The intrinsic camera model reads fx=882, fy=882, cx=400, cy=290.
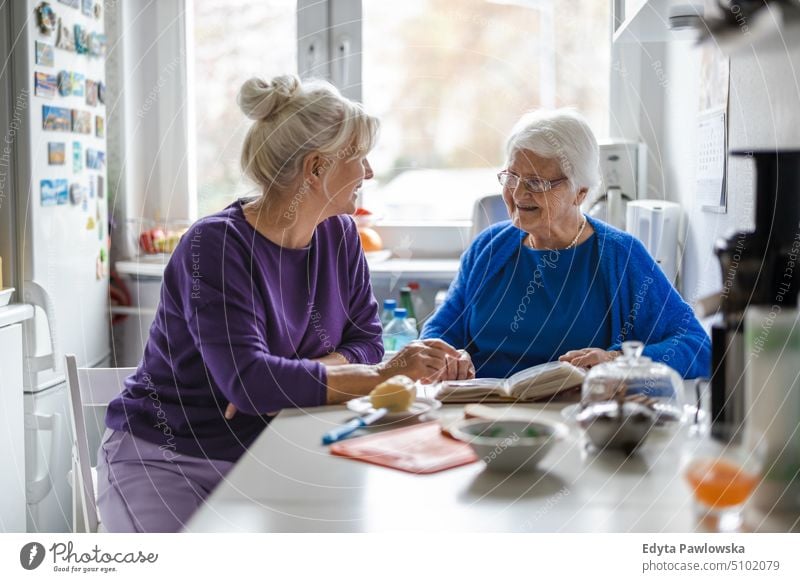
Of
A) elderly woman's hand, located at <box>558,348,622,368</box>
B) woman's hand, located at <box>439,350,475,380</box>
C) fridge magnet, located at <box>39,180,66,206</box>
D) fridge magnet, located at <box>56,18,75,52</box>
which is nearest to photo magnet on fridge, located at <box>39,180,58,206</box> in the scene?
fridge magnet, located at <box>39,180,66,206</box>

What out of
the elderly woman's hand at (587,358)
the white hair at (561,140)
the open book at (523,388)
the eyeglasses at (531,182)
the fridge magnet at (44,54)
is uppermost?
the fridge magnet at (44,54)

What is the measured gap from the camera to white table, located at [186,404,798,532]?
695 millimetres

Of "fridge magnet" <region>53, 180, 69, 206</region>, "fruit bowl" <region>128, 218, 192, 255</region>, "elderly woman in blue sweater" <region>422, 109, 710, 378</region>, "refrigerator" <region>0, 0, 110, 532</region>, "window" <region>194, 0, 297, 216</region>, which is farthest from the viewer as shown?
"fruit bowl" <region>128, 218, 192, 255</region>

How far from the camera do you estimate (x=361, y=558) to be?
2.79 ft

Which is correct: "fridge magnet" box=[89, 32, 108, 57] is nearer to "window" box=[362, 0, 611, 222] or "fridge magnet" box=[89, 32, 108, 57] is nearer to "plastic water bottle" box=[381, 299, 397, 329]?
"window" box=[362, 0, 611, 222]

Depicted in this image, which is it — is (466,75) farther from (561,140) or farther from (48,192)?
(48,192)

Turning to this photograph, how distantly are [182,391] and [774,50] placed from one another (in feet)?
2.62

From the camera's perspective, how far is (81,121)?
166cm

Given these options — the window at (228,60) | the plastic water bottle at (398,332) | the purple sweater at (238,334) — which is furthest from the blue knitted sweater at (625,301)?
the window at (228,60)

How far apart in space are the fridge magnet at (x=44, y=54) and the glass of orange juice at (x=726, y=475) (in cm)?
124

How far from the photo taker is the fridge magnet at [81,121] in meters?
1.63

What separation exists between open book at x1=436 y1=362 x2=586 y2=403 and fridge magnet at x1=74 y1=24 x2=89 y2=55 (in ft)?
3.44

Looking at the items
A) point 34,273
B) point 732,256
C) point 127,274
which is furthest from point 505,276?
point 127,274

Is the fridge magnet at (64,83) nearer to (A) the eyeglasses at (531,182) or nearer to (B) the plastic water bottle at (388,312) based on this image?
(B) the plastic water bottle at (388,312)
